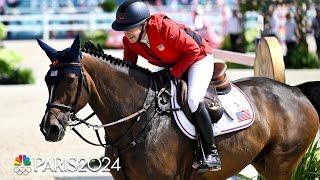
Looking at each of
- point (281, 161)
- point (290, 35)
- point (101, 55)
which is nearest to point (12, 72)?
point (290, 35)

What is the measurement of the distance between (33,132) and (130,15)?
7.51 meters

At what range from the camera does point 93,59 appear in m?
6.06

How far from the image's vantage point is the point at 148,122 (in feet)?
20.1

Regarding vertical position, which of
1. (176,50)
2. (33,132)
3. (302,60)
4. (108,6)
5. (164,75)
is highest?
(176,50)

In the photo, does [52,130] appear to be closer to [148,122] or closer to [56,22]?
[148,122]

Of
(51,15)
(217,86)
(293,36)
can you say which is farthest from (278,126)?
(51,15)

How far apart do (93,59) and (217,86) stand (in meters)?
1.08

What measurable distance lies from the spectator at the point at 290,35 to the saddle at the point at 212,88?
17.1 metres

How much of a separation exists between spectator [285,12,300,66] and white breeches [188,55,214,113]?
17415 mm

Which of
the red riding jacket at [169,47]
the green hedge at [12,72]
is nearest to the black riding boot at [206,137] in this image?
the red riding jacket at [169,47]

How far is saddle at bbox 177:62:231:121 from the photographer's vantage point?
6.19 metres

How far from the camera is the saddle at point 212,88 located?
6.19 m

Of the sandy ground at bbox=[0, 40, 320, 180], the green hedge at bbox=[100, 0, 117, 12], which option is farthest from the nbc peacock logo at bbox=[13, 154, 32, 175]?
the green hedge at bbox=[100, 0, 117, 12]

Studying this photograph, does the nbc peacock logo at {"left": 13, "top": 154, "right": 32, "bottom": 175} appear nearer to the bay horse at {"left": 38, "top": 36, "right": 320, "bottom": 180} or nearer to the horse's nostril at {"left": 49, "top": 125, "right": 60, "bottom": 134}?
the bay horse at {"left": 38, "top": 36, "right": 320, "bottom": 180}
